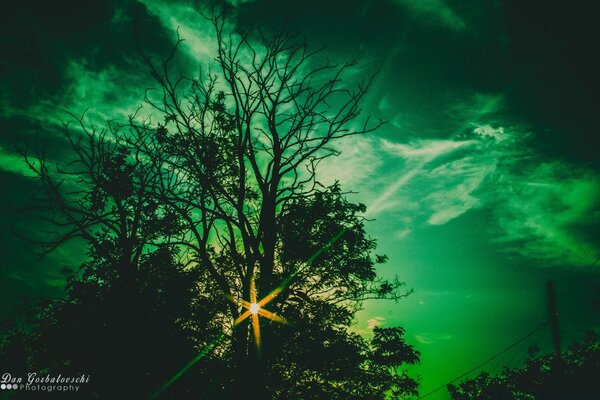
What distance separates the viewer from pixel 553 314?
14555 millimetres

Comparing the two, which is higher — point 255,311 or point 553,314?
point 255,311

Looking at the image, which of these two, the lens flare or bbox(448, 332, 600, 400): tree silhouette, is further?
bbox(448, 332, 600, 400): tree silhouette

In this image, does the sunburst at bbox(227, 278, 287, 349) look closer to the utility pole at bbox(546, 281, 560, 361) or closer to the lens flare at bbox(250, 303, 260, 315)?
the lens flare at bbox(250, 303, 260, 315)

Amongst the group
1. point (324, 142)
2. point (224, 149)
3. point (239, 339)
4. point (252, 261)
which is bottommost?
point (239, 339)

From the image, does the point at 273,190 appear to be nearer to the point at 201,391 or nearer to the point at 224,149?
the point at 224,149

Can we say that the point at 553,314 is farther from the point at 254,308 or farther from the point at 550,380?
the point at 254,308

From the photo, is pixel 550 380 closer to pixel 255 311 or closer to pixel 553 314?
pixel 553 314

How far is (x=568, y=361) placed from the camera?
21.7 meters

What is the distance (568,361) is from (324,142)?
29.8 m

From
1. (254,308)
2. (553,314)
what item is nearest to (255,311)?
(254,308)

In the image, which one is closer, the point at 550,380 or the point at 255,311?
the point at 255,311

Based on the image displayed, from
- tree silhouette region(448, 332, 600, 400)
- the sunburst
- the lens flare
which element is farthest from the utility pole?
the lens flare

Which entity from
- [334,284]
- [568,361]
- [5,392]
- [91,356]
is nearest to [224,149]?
[334,284]

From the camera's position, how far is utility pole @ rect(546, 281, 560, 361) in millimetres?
13802
